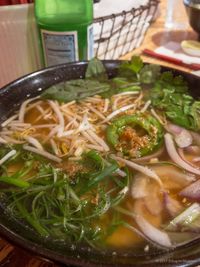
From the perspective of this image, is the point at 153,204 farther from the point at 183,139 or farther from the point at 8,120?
the point at 8,120

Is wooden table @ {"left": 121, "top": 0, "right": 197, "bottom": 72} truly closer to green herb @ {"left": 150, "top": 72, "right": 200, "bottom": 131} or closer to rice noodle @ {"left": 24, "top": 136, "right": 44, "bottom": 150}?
green herb @ {"left": 150, "top": 72, "right": 200, "bottom": 131}

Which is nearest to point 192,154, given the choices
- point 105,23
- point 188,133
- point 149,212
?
point 188,133

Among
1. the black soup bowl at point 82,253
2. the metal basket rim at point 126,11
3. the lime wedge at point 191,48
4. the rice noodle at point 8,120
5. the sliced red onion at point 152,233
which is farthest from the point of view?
the lime wedge at point 191,48

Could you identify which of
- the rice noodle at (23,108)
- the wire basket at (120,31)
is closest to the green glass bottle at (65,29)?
the wire basket at (120,31)

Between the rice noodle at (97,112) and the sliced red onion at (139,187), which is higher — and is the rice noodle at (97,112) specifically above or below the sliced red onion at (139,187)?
below

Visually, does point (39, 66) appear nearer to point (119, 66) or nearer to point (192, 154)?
point (119, 66)

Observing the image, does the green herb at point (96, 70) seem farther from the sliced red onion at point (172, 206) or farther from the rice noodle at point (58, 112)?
the sliced red onion at point (172, 206)
